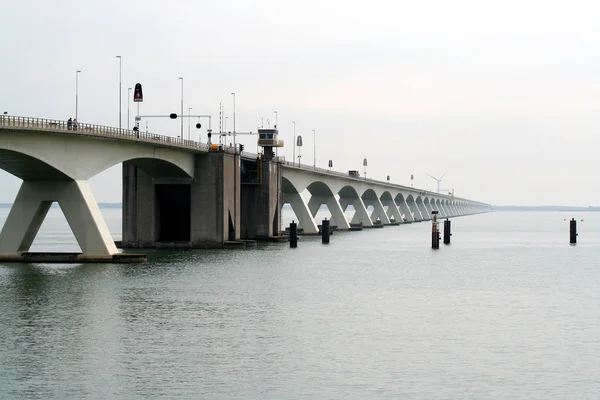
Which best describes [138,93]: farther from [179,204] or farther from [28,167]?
[179,204]

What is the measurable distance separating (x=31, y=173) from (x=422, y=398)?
45865 mm

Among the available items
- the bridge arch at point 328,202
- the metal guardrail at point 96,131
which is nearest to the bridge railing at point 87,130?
the metal guardrail at point 96,131

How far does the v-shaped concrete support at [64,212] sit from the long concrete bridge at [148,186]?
7 cm

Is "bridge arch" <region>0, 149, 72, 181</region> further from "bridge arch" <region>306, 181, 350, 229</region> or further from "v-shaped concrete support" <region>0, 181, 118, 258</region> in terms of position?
"bridge arch" <region>306, 181, 350, 229</region>

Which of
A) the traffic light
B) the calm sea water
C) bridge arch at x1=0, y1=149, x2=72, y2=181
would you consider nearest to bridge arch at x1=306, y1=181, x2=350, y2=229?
the traffic light

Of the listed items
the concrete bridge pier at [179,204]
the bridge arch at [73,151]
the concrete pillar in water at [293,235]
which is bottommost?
the concrete pillar in water at [293,235]

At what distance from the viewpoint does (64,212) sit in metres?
67.4

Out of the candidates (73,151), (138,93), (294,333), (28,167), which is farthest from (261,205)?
(294,333)

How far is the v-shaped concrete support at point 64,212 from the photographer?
6838 centimetres

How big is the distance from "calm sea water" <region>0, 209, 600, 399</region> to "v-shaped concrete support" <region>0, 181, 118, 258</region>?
6.78 feet

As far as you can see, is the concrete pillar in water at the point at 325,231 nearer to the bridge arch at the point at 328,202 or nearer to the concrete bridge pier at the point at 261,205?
the concrete bridge pier at the point at 261,205

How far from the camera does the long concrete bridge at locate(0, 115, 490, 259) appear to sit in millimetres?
65750

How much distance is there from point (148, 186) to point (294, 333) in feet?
184

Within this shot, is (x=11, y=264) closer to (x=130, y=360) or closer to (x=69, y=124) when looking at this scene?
(x=69, y=124)
